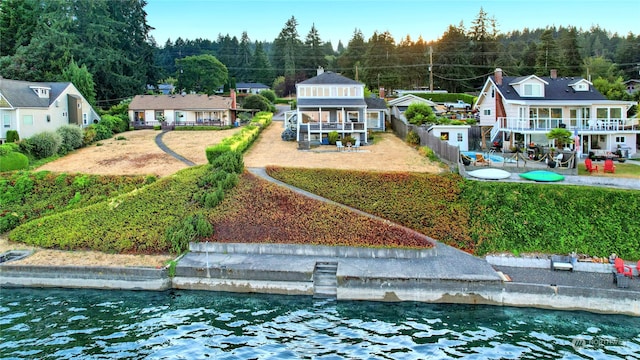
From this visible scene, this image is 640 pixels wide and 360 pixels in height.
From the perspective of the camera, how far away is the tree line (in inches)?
2343

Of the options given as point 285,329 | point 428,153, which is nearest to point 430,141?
point 428,153

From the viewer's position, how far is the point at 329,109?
1875 inches

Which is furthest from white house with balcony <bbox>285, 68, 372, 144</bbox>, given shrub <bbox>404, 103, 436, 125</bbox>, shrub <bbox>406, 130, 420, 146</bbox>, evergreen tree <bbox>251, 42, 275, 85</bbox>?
evergreen tree <bbox>251, 42, 275, 85</bbox>

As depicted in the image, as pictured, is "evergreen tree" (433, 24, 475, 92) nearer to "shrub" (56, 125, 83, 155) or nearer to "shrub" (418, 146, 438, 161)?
"shrub" (418, 146, 438, 161)

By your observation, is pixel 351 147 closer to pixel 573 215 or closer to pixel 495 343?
pixel 573 215

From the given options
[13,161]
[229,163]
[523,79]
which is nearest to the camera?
[229,163]

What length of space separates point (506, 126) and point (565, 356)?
28.4 meters

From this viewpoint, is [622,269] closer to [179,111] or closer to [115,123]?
[115,123]

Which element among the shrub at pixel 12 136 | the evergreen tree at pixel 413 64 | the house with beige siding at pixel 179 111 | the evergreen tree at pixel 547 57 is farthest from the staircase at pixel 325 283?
the evergreen tree at pixel 413 64

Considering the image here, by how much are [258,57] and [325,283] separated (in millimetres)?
92516

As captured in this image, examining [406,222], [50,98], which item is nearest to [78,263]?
[406,222]

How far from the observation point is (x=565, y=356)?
16109 mm

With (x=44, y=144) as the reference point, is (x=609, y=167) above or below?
below

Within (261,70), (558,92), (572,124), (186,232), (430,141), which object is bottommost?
(186,232)
